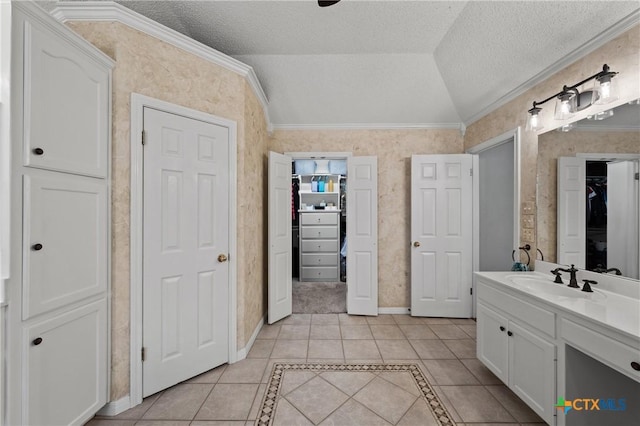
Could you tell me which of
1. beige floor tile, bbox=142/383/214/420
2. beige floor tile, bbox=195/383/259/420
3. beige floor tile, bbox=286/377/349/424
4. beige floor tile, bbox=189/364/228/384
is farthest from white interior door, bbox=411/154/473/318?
beige floor tile, bbox=142/383/214/420

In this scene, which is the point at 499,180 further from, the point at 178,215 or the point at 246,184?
the point at 178,215

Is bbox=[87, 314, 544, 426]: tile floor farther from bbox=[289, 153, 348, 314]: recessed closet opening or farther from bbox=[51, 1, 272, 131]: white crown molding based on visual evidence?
bbox=[51, 1, 272, 131]: white crown molding

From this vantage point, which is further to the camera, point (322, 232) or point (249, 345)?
point (322, 232)

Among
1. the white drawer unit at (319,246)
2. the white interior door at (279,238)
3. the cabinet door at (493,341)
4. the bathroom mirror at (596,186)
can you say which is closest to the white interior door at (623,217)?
the bathroom mirror at (596,186)

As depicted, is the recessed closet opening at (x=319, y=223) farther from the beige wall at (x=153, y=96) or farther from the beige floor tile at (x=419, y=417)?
the beige floor tile at (x=419, y=417)

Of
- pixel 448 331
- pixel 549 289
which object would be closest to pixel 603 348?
pixel 549 289

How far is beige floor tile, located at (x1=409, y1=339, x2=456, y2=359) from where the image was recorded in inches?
91.0

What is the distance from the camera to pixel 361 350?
2412 millimetres

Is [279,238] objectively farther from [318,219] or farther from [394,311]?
[318,219]

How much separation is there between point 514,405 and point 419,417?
0.72 metres

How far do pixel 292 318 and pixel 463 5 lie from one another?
3.59 metres

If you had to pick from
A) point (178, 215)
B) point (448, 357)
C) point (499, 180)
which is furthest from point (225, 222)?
point (499, 180)

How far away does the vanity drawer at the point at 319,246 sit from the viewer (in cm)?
499

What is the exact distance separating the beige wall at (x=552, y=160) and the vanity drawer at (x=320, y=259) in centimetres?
334
